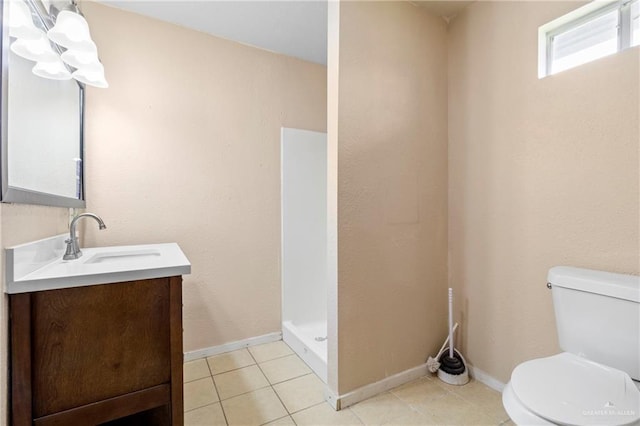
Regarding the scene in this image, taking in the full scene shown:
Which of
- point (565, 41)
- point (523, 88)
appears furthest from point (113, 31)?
point (565, 41)

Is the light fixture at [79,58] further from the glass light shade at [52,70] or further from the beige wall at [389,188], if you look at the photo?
the beige wall at [389,188]

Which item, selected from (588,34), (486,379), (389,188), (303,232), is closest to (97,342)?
(389,188)

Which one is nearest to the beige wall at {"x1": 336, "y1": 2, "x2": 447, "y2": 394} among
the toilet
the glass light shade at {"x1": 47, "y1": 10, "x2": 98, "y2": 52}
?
the toilet

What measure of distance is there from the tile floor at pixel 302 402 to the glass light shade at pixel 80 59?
1.87 m

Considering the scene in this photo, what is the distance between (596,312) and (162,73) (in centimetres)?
278

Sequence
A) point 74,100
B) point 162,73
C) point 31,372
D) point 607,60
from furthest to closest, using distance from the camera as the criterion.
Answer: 1. point 162,73
2. point 74,100
3. point 607,60
4. point 31,372

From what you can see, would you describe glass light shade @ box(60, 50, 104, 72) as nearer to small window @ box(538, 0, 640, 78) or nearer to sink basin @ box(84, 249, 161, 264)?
sink basin @ box(84, 249, 161, 264)

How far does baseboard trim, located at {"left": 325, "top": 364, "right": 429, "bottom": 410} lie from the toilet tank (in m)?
0.84

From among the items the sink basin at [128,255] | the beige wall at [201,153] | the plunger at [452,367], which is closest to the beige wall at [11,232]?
the sink basin at [128,255]

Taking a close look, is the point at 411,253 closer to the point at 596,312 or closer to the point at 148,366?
the point at 596,312

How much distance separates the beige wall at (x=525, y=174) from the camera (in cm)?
127

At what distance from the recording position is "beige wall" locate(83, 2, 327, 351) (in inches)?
74.2

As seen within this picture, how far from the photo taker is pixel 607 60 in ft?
4.18

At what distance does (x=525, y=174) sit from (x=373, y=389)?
4.90ft
